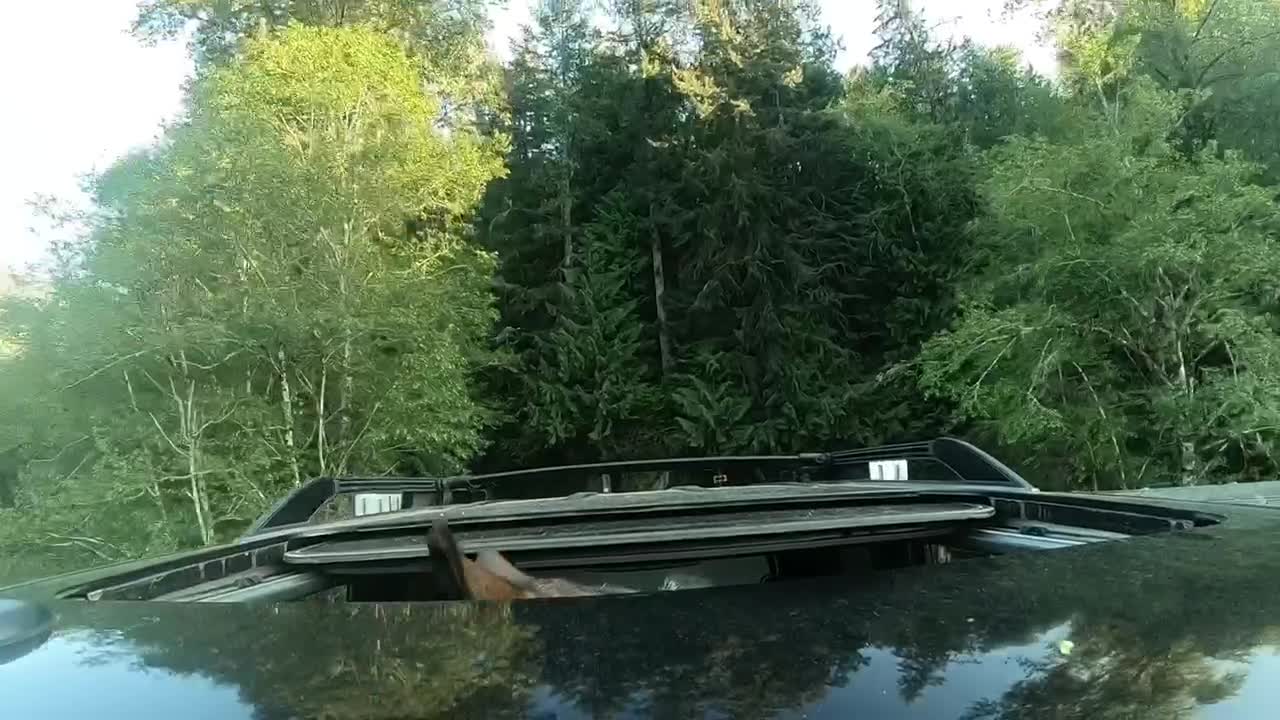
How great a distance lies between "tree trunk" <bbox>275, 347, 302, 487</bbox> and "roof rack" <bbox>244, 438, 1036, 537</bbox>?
1201 centimetres

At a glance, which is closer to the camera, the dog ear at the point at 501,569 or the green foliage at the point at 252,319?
the dog ear at the point at 501,569

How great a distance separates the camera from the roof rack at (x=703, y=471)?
2.78 metres

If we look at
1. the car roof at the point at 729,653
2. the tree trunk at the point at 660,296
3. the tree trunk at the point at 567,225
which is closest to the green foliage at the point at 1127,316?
the tree trunk at the point at 660,296

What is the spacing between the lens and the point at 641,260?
898 inches

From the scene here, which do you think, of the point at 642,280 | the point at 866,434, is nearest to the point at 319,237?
the point at 642,280

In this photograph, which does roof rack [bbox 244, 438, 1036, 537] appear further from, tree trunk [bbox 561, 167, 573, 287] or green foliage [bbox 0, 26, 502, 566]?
tree trunk [bbox 561, 167, 573, 287]

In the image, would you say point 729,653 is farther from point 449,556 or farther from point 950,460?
point 950,460

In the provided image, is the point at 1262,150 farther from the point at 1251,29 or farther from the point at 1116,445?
the point at 1116,445

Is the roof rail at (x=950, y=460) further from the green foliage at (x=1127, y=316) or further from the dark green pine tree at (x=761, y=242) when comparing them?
the dark green pine tree at (x=761, y=242)

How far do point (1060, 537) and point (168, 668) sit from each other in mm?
1571

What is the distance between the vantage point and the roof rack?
9.11ft

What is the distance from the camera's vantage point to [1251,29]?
1617cm

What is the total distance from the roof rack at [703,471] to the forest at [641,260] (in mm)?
11299

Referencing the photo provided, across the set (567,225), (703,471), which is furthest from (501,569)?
(567,225)
